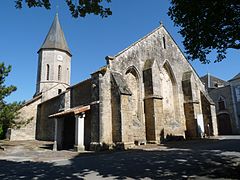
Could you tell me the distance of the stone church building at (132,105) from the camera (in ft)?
47.3

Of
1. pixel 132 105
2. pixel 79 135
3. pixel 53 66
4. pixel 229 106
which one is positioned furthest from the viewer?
pixel 53 66

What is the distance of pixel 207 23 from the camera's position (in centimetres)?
752

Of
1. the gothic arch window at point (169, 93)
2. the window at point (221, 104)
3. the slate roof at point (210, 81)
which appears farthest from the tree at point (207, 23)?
the slate roof at point (210, 81)

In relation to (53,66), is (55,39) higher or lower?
higher

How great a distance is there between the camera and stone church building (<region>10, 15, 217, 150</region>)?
567 inches

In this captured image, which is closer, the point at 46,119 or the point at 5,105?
the point at 5,105

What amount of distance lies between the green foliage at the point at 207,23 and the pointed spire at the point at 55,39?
89.1 ft

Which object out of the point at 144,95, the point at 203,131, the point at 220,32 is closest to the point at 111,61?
the point at 144,95

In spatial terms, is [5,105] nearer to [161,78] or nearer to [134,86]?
[134,86]

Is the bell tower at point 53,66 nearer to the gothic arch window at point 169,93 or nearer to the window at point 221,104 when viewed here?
the gothic arch window at point 169,93

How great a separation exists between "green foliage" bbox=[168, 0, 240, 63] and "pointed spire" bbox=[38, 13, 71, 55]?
27.2 m

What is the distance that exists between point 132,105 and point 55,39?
22755 millimetres

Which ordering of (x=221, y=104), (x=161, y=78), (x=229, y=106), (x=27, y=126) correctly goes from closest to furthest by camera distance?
(x=161, y=78), (x=27, y=126), (x=229, y=106), (x=221, y=104)

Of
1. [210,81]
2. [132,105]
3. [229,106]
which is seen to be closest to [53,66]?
[132,105]
